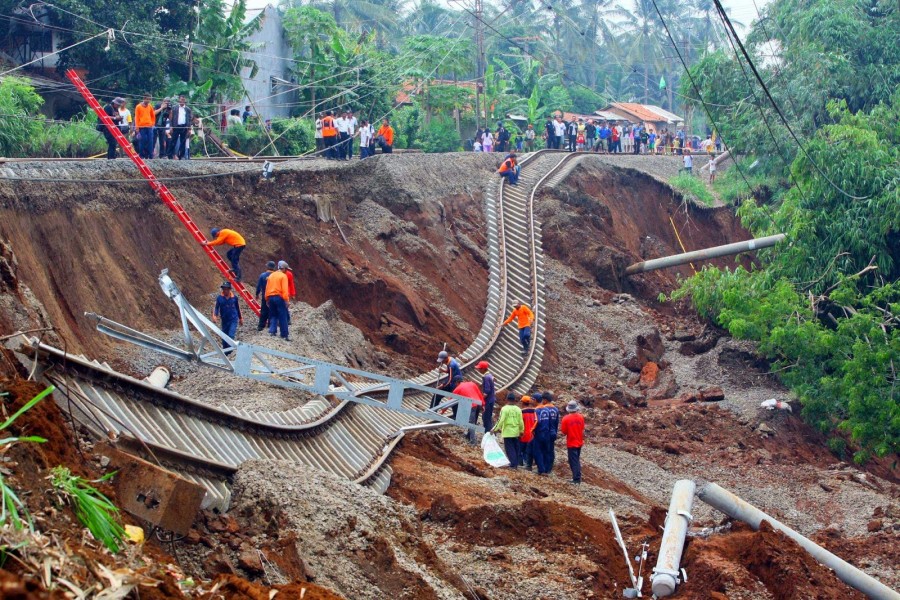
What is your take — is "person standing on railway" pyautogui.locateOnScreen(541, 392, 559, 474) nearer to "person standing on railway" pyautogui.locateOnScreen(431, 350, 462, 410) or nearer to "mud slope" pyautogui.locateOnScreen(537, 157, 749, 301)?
"person standing on railway" pyautogui.locateOnScreen(431, 350, 462, 410)

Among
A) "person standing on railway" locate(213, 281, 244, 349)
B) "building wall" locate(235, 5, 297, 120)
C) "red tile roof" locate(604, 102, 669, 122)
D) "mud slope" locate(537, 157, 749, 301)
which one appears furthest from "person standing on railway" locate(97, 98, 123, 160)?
"red tile roof" locate(604, 102, 669, 122)

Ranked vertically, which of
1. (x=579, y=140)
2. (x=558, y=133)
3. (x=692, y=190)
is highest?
(x=558, y=133)

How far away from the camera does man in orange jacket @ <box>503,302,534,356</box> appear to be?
25.7 m

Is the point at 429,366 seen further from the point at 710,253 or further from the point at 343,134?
the point at 343,134

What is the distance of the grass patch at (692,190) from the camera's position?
4272 centimetres

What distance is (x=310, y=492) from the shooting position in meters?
11.7

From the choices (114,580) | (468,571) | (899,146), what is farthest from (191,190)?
(114,580)

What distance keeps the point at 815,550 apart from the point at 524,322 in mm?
13019

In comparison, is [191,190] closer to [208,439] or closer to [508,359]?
[508,359]

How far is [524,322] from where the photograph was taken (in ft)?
84.4

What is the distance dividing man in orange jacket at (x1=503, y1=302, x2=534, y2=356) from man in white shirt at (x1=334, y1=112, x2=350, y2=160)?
24.4ft

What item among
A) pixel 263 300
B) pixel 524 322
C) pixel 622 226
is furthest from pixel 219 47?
pixel 263 300

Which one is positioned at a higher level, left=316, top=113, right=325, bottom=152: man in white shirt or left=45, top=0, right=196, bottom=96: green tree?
left=45, top=0, right=196, bottom=96: green tree

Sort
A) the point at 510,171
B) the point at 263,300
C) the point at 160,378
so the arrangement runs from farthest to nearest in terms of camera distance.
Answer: the point at 510,171 < the point at 263,300 < the point at 160,378
